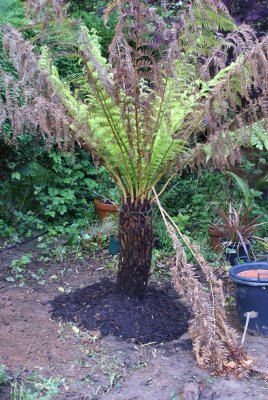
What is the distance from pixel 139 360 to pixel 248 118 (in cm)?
184

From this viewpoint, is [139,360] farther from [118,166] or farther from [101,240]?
[101,240]

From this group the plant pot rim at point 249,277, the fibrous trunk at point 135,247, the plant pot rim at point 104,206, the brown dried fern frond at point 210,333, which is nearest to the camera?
the brown dried fern frond at point 210,333

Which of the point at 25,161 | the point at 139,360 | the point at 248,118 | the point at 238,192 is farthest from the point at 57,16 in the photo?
the point at 238,192

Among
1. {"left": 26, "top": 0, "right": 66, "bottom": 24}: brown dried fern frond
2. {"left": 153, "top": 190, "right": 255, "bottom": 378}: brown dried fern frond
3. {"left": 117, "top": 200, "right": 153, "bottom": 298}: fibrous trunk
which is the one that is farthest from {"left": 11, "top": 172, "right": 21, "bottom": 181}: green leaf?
{"left": 153, "top": 190, "right": 255, "bottom": 378}: brown dried fern frond

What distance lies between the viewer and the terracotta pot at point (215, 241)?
220 inches

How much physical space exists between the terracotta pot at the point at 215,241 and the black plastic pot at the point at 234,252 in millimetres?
274

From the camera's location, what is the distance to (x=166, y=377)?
3.16 meters

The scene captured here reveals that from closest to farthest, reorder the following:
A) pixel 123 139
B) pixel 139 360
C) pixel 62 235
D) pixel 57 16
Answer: pixel 57 16
pixel 139 360
pixel 123 139
pixel 62 235

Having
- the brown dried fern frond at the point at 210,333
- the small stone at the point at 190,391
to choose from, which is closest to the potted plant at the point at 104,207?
the brown dried fern frond at the point at 210,333

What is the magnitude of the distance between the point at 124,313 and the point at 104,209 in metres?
2.34

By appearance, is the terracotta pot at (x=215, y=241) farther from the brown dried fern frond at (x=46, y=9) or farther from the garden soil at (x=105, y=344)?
the brown dried fern frond at (x=46, y=9)

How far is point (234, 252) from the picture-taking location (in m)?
5.16

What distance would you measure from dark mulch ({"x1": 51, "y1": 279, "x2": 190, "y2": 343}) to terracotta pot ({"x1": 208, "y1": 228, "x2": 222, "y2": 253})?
1.44 m

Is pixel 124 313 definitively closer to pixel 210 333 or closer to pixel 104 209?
pixel 210 333
